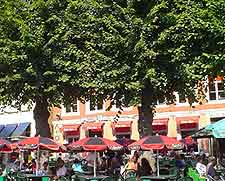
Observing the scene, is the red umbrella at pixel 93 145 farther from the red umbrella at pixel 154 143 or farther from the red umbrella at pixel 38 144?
the red umbrella at pixel 154 143

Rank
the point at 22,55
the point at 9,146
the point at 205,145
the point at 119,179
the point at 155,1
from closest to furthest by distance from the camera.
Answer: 1. the point at 119,179
2. the point at 155,1
3. the point at 22,55
4. the point at 9,146
5. the point at 205,145

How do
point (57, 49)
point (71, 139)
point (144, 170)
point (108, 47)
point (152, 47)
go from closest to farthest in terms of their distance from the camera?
1. point (144, 170)
2. point (152, 47)
3. point (108, 47)
4. point (57, 49)
5. point (71, 139)

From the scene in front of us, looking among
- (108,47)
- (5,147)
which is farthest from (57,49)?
(5,147)

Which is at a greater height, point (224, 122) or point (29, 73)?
point (29, 73)

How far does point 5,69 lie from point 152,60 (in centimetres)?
791

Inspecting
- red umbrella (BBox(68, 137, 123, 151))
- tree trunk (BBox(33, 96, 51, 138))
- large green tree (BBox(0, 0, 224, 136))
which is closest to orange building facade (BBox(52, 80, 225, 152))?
tree trunk (BBox(33, 96, 51, 138))

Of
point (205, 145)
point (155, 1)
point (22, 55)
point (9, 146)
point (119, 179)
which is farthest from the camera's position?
point (205, 145)

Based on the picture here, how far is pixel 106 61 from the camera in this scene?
2247cm

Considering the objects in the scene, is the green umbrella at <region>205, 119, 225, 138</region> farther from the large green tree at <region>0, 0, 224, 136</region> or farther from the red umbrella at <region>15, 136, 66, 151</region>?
the red umbrella at <region>15, 136, 66, 151</region>

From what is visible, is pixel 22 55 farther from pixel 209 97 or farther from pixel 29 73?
pixel 209 97

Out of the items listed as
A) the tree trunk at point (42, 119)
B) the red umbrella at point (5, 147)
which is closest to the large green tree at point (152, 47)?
the tree trunk at point (42, 119)

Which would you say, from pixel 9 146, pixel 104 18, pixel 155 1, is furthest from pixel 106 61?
pixel 9 146

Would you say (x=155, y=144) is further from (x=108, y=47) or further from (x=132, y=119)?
(x=132, y=119)

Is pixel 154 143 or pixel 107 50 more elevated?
pixel 107 50
